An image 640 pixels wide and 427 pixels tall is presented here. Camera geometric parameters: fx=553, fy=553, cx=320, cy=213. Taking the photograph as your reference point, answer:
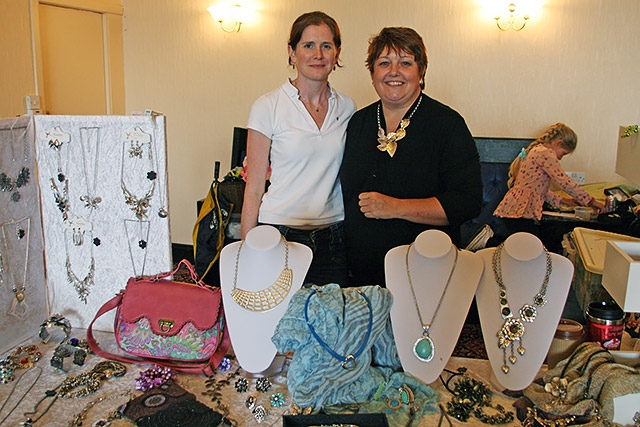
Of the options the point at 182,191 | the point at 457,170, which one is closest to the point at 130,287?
the point at 457,170

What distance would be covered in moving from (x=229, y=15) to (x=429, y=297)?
3.30 meters

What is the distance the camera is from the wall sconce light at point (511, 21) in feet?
11.0

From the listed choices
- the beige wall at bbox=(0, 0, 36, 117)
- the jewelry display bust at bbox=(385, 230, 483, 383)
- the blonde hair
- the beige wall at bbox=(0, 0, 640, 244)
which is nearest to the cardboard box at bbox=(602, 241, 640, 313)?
the jewelry display bust at bbox=(385, 230, 483, 383)

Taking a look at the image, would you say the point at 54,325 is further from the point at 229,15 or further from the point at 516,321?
the point at 229,15

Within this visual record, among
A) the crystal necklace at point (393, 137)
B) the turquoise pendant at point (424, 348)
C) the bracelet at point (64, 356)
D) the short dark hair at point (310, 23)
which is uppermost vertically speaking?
the short dark hair at point (310, 23)

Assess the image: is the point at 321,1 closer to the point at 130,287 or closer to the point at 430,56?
the point at 430,56

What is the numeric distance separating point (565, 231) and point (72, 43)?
3432 mm

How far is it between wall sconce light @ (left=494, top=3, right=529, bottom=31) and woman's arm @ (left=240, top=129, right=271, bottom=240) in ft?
7.92

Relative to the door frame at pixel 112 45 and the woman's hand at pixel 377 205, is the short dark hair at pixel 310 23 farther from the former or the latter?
the door frame at pixel 112 45

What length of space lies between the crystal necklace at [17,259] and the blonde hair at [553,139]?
8.65 feet

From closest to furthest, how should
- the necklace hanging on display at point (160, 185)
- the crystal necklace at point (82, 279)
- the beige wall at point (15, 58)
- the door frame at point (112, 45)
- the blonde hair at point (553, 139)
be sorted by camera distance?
1. the necklace hanging on display at point (160, 185)
2. the crystal necklace at point (82, 279)
3. the blonde hair at point (553, 139)
4. the beige wall at point (15, 58)
5. the door frame at point (112, 45)

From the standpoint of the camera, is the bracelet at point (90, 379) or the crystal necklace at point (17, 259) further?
the crystal necklace at point (17, 259)

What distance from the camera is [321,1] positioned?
3.74 meters

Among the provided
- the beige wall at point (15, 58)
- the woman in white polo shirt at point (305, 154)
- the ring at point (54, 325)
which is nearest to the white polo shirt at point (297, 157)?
the woman in white polo shirt at point (305, 154)
